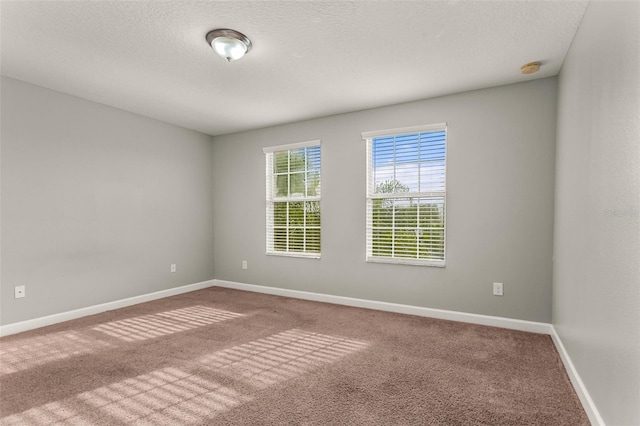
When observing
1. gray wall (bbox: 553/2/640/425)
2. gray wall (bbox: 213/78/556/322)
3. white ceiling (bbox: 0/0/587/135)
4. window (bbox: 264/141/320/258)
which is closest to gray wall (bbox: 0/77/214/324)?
white ceiling (bbox: 0/0/587/135)

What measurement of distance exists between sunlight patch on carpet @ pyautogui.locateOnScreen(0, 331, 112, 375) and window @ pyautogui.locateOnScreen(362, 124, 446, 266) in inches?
119

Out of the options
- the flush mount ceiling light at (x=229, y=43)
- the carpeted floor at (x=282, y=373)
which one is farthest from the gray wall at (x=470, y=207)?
the flush mount ceiling light at (x=229, y=43)

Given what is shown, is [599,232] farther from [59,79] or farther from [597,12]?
[59,79]

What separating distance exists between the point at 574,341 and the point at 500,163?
1783mm

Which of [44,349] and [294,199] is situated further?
[294,199]

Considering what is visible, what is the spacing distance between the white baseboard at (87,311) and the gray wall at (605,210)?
4.57 meters

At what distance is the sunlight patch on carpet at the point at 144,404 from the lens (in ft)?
6.02

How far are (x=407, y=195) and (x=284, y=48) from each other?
6.92ft

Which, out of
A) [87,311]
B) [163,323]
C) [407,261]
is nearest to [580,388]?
[407,261]

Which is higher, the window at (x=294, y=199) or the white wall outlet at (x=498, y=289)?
the window at (x=294, y=199)

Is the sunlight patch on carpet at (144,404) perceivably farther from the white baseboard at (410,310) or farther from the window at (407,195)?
the window at (407,195)

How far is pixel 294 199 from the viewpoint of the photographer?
476cm

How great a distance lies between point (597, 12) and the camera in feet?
6.10

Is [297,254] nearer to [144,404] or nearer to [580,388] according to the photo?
[144,404]
